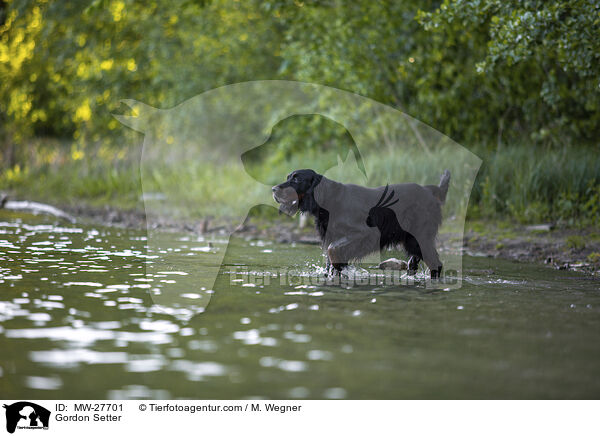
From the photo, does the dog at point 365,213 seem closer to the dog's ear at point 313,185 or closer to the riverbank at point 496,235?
the dog's ear at point 313,185

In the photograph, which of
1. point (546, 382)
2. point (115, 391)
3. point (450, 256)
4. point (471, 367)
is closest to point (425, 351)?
point (471, 367)

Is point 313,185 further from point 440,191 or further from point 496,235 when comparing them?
point 496,235

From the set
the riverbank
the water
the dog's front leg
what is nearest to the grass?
the riverbank

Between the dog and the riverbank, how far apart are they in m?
2.17

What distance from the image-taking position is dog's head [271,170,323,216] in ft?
26.4

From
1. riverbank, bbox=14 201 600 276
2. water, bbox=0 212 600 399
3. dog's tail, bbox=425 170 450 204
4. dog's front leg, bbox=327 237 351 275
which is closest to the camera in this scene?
water, bbox=0 212 600 399

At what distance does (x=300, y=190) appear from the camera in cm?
805

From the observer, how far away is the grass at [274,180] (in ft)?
39.6

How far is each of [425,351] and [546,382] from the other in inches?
33.8
